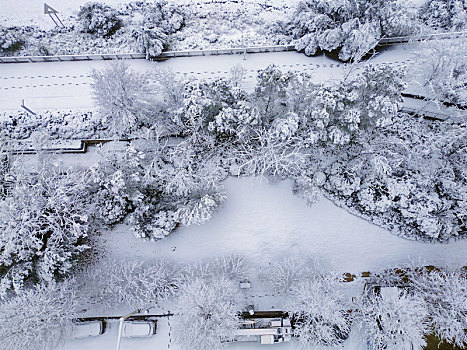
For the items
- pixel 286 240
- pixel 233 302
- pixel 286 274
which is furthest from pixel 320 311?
pixel 286 240

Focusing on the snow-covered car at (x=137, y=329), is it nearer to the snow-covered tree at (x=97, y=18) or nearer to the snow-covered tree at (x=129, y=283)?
the snow-covered tree at (x=129, y=283)

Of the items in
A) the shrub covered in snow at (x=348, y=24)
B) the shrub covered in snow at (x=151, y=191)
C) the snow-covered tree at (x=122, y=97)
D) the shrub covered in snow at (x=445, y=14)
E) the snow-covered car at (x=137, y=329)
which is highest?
the shrub covered in snow at (x=445, y=14)

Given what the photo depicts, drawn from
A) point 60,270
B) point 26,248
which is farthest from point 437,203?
point 26,248

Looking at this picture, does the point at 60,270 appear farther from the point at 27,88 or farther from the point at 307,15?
the point at 307,15

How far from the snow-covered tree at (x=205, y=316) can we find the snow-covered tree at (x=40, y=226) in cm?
725

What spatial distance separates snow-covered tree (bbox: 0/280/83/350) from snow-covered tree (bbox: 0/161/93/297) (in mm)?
782

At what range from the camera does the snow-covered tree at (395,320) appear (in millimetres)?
18234

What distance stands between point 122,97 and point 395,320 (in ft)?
70.7

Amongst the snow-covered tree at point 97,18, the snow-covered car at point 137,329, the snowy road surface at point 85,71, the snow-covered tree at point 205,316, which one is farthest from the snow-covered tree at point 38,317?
the snow-covered tree at point 97,18

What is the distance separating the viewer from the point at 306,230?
2292cm

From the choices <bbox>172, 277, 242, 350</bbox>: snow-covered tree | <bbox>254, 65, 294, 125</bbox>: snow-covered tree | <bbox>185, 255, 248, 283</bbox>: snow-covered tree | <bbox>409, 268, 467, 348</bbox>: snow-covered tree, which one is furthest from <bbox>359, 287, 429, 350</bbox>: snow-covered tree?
<bbox>254, 65, 294, 125</bbox>: snow-covered tree

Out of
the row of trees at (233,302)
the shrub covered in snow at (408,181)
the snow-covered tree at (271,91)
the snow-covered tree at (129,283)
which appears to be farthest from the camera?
the shrub covered in snow at (408,181)

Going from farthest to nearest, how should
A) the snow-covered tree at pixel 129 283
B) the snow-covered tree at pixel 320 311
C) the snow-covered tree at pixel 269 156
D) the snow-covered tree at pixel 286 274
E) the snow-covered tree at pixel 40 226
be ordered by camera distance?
the snow-covered tree at pixel 269 156 → the snow-covered tree at pixel 286 274 → the snow-covered tree at pixel 129 283 → the snow-covered tree at pixel 320 311 → the snow-covered tree at pixel 40 226

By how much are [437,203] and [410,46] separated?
541 inches
